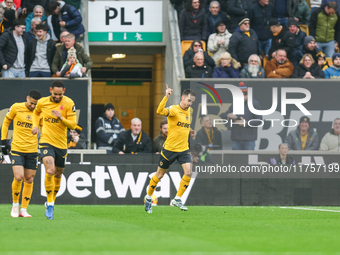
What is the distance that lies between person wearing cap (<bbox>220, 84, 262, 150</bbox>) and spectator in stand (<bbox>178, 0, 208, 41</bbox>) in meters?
3.13

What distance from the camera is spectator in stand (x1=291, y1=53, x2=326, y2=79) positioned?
16.7 m

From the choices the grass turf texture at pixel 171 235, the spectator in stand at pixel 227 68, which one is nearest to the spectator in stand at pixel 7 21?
the spectator in stand at pixel 227 68

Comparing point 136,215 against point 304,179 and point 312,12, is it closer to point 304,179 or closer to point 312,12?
point 304,179

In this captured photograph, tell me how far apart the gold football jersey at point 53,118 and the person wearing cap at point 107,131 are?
19.3 feet

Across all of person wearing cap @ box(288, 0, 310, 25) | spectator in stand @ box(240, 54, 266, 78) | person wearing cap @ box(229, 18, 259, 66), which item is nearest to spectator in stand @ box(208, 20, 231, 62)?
person wearing cap @ box(229, 18, 259, 66)

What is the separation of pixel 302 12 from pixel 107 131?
8276 mm

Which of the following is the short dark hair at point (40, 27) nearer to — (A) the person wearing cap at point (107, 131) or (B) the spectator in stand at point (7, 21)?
(B) the spectator in stand at point (7, 21)

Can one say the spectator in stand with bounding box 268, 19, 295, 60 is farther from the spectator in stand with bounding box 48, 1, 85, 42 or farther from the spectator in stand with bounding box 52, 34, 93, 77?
the spectator in stand with bounding box 48, 1, 85, 42

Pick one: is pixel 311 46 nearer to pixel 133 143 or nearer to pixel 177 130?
pixel 133 143

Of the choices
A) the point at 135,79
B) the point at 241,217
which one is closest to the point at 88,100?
the point at 135,79

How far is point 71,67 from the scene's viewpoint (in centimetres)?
1586

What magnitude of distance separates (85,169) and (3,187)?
1.96 metres

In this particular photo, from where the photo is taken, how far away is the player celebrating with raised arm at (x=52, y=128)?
9125 millimetres

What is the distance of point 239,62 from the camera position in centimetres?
1703
